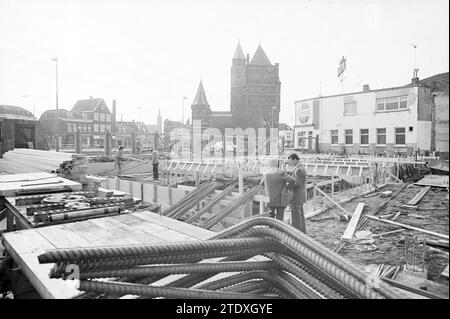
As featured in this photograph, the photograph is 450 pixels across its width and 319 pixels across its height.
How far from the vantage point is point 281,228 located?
94.0 inches

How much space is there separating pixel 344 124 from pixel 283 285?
1006 inches

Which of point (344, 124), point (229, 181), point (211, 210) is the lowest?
point (211, 210)

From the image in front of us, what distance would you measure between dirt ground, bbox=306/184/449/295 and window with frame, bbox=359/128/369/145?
14829 mm

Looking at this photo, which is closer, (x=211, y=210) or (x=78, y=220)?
(x=78, y=220)

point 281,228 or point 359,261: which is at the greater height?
point 281,228

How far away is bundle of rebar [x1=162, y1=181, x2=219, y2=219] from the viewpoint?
1024cm

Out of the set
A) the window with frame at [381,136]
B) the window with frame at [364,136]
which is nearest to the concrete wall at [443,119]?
the window with frame at [381,136]

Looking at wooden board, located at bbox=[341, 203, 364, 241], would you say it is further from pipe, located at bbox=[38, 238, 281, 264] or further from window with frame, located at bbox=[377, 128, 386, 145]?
window with frame, located at bbox=[377, 128, 386, 145]

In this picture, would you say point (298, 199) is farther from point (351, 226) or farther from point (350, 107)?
point (350, 107)

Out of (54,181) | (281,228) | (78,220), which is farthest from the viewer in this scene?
(54,181)

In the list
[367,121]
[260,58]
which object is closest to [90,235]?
[367,121]
